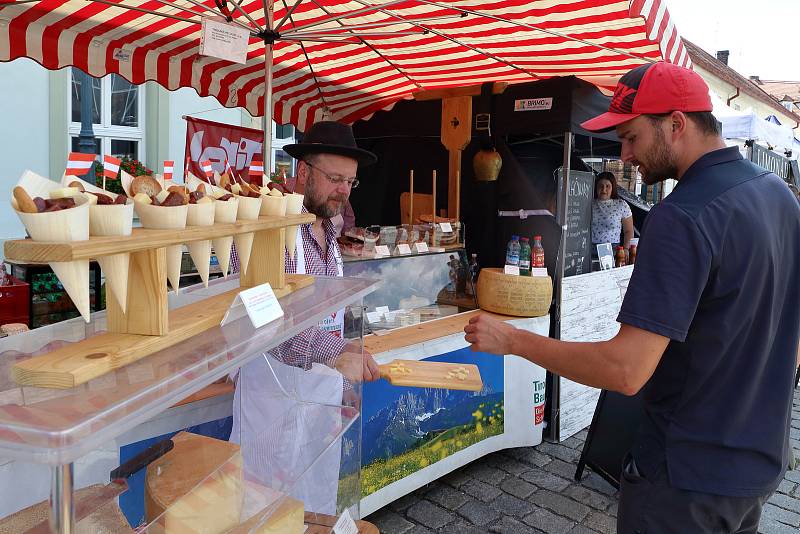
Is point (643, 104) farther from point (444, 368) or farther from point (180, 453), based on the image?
point (180, 453)

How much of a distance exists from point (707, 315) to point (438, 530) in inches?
92.4

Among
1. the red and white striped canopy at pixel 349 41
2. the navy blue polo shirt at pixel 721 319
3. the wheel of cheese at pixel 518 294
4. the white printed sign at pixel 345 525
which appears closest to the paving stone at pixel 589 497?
the wheel of cheese at pixel 518 294

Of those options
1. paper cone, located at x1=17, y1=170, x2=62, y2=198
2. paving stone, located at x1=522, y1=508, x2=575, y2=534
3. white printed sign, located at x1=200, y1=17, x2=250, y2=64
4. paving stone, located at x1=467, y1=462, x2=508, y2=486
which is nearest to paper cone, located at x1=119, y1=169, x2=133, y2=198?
paper cone, located at x1=17, y1=170, x2=62, y2=198

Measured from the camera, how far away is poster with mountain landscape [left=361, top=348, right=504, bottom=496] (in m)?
3.45

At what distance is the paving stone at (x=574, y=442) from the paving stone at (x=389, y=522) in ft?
5.59

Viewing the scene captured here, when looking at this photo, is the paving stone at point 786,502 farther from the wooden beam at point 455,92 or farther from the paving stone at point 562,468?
the wooden beam at point 455,92

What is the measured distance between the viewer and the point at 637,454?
1898mm

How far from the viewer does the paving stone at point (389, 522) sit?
3504mm

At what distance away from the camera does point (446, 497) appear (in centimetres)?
390

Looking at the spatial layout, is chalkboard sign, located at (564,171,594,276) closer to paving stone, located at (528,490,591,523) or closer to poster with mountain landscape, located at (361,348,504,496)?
poster with mountain landscape, located at (361,348,504,496)

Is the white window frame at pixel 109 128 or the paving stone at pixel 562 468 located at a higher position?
the white window frame at pixel 109 128

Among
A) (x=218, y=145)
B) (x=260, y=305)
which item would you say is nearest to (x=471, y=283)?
(x=218, y=145)

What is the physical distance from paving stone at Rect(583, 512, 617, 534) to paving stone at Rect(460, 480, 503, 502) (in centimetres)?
58

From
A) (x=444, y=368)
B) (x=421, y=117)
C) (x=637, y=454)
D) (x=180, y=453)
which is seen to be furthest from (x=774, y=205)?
(x=421, y=117)
